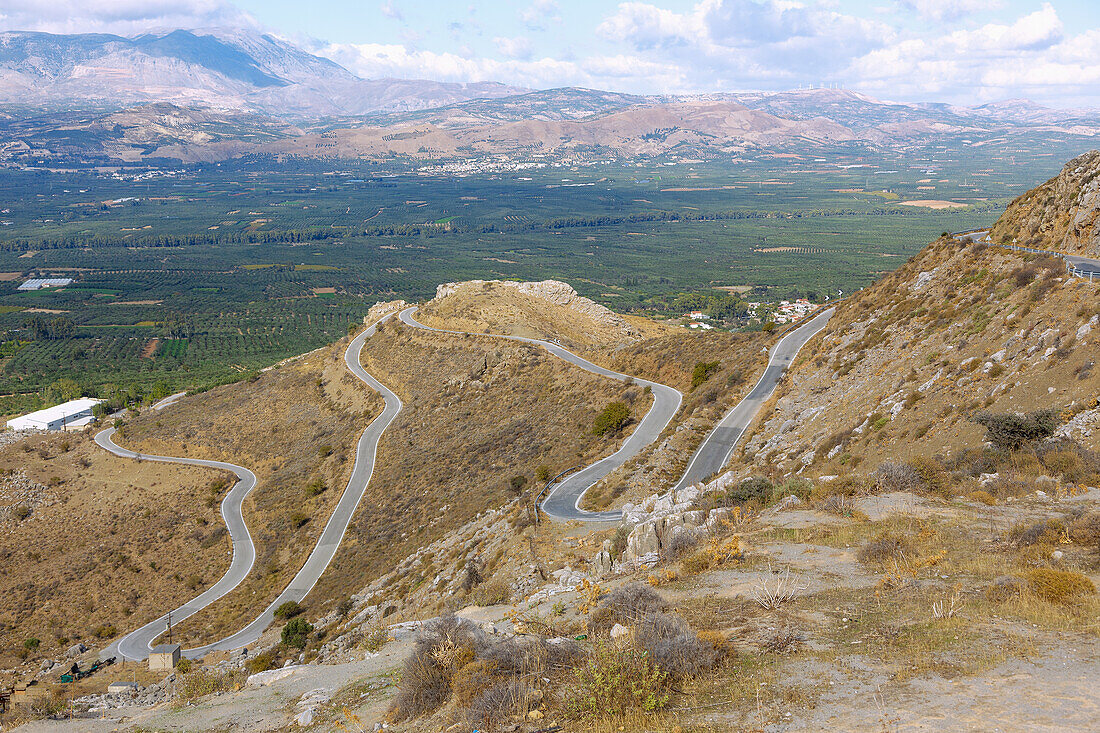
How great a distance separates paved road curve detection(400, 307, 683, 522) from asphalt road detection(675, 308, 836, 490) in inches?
147

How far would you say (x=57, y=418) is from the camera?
85688 mm

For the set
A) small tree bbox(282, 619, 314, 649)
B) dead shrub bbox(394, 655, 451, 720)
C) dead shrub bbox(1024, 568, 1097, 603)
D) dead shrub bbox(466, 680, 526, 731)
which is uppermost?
dead shrub bbox(1024, 568, 1097, 603)

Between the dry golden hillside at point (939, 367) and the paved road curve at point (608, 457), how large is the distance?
21.1 ft

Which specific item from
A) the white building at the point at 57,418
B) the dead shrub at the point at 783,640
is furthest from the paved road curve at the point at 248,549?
the dead shrub at the point at 783,640

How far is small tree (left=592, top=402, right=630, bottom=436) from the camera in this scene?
129 ft

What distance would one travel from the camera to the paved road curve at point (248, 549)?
3444 cm

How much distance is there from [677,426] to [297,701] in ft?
85.0

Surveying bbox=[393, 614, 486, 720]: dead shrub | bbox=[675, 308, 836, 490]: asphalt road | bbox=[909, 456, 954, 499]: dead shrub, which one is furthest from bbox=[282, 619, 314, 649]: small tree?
bbox=[909, 456, 954, 499]: dead shrub

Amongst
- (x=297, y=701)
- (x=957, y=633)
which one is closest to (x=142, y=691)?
(x=297, y=701)

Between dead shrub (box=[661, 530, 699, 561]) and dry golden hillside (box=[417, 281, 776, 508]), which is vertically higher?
dead shrub (box=[661, 530, 699, 561])

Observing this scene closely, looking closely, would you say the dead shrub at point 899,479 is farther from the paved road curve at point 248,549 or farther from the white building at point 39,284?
the white building at point 39,284

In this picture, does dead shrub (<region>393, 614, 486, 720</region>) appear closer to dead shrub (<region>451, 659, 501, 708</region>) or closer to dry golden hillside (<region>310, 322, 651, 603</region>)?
dead shrub (<region>451, 659, 501, 708</region>)

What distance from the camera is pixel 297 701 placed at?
41.8 ft

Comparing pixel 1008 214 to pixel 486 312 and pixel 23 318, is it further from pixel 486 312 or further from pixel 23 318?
pixel 23 318
